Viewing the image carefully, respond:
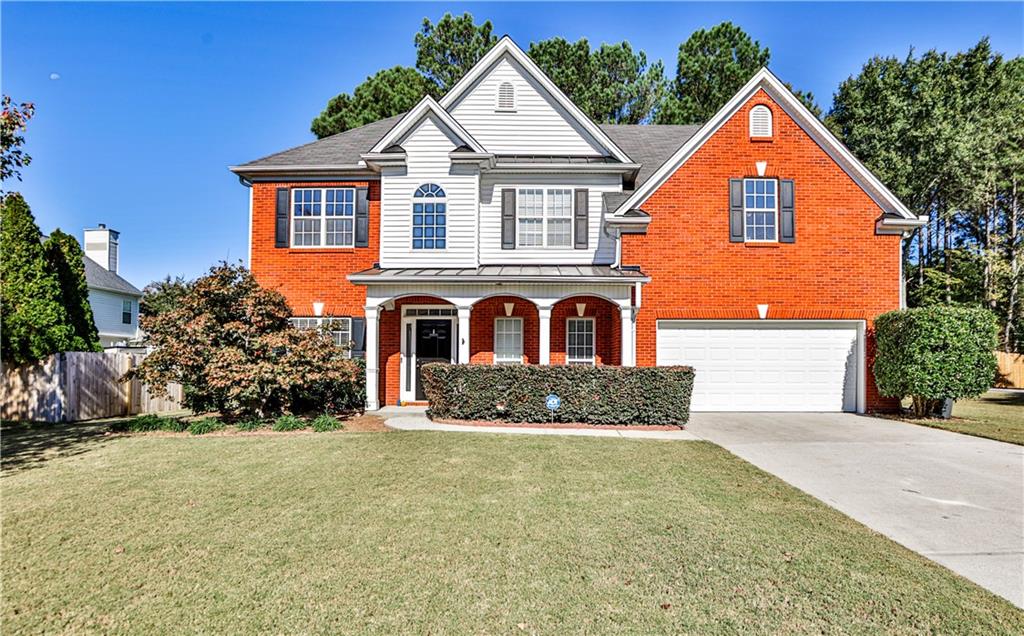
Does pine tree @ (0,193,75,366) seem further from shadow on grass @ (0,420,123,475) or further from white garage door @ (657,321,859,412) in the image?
white garage door @ (657,321,859,412)

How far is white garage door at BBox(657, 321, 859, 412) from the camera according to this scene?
44.1 feet

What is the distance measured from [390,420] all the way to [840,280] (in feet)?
38.5

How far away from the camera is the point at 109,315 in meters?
29.9

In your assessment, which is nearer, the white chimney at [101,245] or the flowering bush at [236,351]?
the flowering bush at [236,351]

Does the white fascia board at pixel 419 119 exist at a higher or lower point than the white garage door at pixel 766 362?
higher

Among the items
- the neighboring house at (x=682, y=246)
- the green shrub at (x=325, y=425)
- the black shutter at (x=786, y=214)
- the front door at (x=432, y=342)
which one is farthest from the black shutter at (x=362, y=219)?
the black shutter at (x=786, y=214)

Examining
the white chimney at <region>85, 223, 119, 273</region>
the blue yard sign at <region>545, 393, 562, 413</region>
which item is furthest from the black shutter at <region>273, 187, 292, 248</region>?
the white chimney at <region>85, 223, 119, 273</region>

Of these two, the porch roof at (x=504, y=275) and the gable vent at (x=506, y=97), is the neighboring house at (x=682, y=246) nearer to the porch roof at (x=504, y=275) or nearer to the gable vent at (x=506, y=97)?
the porch roof at (x=504, y=275)

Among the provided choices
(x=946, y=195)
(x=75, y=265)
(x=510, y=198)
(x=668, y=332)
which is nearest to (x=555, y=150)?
(x=510, y=198)

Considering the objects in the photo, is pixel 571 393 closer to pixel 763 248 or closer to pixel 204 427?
pixel 763 248

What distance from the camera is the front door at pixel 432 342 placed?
14.4 m

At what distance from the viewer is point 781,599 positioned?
3635mm

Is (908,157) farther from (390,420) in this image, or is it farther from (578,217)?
(390,420)

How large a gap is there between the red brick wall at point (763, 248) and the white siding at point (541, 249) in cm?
93
